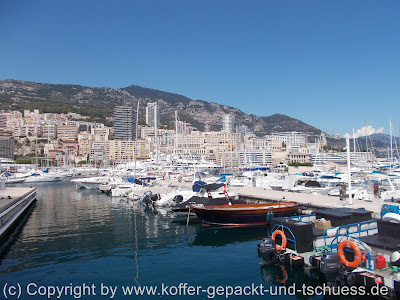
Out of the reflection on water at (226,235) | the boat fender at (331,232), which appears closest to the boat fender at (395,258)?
the boat fender at (331,232)

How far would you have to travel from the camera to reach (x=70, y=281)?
1084cm

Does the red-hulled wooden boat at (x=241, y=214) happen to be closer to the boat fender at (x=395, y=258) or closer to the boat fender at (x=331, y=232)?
Result: the boat fender at (x=331, y=232)

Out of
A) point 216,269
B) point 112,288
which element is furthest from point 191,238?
point 112,288

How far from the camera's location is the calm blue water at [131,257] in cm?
1070

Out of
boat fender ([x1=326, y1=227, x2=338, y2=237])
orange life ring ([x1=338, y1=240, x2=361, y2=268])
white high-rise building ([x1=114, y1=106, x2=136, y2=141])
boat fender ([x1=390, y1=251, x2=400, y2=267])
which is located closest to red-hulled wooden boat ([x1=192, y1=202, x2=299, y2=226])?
boat fender ([x1=326, y1=227, x2=338, y2=237])

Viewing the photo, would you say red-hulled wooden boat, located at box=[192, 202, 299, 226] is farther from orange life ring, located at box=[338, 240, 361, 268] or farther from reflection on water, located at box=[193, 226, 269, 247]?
A: orange life ring, located at box=[338, 240, 361, 268]

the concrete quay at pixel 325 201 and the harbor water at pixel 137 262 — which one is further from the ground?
the concrete quay at pixel 325 201

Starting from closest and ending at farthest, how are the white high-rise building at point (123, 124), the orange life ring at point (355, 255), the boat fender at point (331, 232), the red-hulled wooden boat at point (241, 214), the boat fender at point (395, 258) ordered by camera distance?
the boat fender at point (395, 258) → the orange life ring at point (355, 255) → the boat fender at point (331, 232) → the red-hulled wooden boat at point (241, 214) → the white high-rise building at point (123, 124)

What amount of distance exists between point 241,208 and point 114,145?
15446 centimetres

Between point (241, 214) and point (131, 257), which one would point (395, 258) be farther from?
point (241, 214)

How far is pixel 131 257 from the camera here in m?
13.5

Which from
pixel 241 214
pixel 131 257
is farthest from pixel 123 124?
pixel 131 257

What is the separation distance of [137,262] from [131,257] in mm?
819

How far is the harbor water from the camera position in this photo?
10125 millimetres
